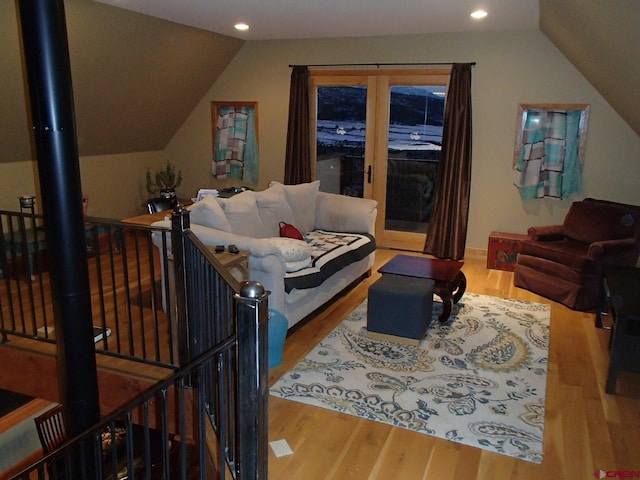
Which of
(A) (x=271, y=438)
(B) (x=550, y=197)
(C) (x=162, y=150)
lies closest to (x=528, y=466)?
(A) (x=271, y=438)

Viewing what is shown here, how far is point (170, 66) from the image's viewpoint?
20.0 ft

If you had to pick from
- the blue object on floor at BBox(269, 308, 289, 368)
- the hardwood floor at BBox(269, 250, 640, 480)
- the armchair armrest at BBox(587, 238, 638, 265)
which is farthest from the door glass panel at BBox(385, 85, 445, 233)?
the blue object on floor at BBox(269, 308, 289, 368)

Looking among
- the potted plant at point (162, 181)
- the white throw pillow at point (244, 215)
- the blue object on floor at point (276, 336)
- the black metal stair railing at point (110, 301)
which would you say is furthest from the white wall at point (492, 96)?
the blue object on floor at point (276, 336)

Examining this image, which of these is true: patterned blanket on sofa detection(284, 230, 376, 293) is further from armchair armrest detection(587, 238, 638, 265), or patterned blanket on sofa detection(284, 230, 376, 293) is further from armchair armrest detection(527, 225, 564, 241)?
armchair armrest detection(587, 238, 638, 265)

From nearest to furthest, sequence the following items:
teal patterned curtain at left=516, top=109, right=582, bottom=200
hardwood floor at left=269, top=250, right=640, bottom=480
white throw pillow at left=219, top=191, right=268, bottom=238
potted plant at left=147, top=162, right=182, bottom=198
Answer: hardwood floor at left=269, top=250, right=640, bottom=480 < white throw pillow at left=219, top=191, right=268, bottom=238 < teal patterned curtain at left=516, top=109, right=582, bottom=200 < potted plant at left=147, top=162, right=182, bottom=198

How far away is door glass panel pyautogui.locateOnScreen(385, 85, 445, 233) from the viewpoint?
→ 20.5ft

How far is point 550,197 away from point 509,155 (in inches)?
25.4

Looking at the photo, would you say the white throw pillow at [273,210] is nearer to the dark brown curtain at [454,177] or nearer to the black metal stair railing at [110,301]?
the black metal stair railing at [110,301]

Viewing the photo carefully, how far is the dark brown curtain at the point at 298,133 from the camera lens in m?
6.61

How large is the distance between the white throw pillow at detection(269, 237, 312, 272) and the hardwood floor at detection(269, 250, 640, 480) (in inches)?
28.3

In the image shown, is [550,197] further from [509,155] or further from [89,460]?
[89,460]

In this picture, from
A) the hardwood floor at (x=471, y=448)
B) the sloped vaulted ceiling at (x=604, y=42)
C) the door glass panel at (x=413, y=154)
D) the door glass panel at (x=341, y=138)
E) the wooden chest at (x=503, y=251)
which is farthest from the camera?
the door glass panel at (x=341, y=138)

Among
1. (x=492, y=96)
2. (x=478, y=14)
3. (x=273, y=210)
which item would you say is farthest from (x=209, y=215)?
(x=492, y=96)

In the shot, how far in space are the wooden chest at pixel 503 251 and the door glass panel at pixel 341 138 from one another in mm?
1798
